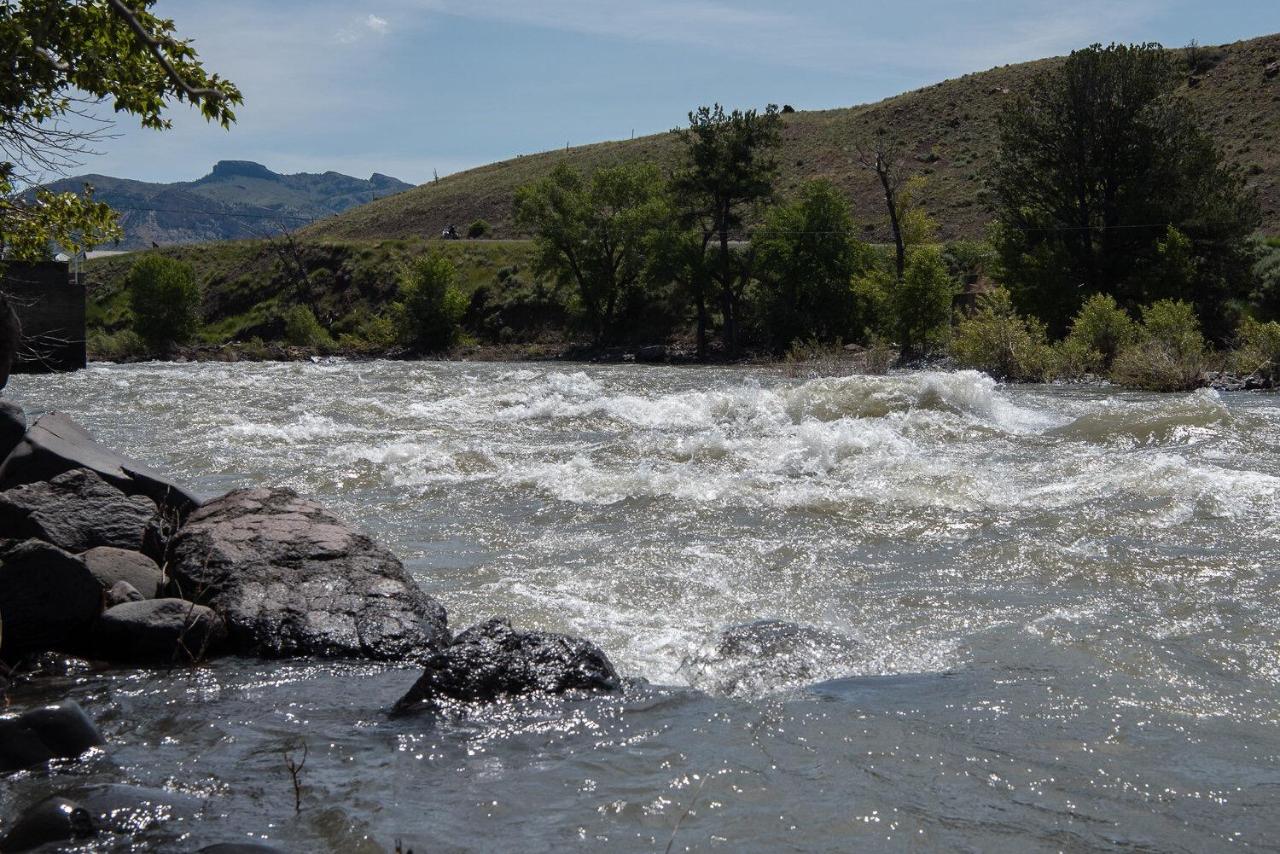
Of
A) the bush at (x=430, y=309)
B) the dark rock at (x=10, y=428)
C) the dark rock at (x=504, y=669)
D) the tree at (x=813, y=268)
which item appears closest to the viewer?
the dark rock at (x=504, y=669)

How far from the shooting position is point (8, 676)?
658 cm

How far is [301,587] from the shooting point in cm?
778

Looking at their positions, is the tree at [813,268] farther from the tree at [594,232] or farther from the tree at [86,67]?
the tree at [86,67]

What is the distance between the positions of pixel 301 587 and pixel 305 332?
59304 mm

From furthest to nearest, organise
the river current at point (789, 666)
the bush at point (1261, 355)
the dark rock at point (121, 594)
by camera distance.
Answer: the bush at point (1261, 355)
the dark rock at point (121, 594)
the river current at point (789, 666)

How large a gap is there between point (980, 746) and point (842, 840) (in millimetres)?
1405

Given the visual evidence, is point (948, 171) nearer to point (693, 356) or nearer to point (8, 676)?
point (693, 356)

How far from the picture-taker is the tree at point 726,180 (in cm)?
5228

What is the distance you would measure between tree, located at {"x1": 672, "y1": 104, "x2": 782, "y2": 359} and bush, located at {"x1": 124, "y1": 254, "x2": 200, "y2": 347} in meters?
30.1

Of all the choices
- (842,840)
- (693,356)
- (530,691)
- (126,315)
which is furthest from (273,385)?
(126,315)

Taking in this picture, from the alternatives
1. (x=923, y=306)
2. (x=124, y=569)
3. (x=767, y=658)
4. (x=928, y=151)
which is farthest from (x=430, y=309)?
(x=767, y=658)

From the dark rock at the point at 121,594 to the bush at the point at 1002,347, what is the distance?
92.9 feet

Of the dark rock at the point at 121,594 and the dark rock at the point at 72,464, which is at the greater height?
Answer: the dark rock at the point at 72,464

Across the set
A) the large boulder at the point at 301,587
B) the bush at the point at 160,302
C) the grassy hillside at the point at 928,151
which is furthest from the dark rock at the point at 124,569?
the bush at the point at 160,302
